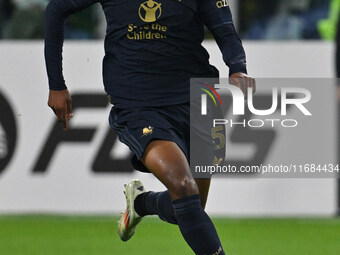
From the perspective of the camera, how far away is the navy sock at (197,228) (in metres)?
5.61

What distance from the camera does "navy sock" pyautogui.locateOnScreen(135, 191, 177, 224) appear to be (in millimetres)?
6465

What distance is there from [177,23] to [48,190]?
13.5ft

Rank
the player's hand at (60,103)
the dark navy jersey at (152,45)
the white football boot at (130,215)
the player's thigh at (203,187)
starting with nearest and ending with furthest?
the dark navy jersey at (152,45)
the player's hand at (60,103)
the player's thigh at (203,187)
the white football boot at (130,215)

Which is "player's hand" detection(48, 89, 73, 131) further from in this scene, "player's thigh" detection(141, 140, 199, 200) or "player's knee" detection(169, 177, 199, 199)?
"player's knee" detection(169, 177, 199, 199)

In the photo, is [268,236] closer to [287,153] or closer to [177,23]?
[287,153]

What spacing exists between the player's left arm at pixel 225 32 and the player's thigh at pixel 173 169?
1.80 ft

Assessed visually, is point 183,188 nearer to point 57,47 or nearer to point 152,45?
point 152,45

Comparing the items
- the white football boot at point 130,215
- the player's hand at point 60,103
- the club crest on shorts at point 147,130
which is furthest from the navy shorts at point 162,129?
the white football boot at point 130,215

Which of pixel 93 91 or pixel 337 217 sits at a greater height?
pixel 93 91

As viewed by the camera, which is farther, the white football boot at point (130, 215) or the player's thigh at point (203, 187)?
the white football boot at point (130, 215)

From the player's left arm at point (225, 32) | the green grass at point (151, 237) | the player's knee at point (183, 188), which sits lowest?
the green grass at point (151, 237)

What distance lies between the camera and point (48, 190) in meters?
9.84

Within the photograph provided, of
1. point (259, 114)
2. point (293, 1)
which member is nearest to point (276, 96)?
point (259, 114)

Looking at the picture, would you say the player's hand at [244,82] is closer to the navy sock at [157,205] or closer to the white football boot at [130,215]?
the navy sock at [157,205]
